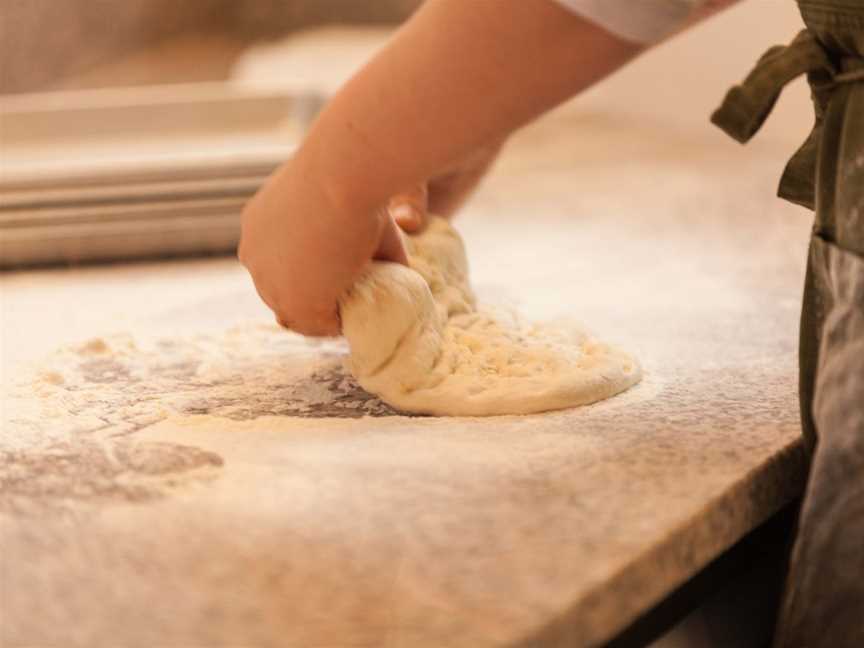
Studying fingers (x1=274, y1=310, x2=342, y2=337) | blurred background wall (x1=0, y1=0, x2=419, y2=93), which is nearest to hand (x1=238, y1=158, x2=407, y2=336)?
fingers (x1=274, y1=310, x2=342, y2=337)

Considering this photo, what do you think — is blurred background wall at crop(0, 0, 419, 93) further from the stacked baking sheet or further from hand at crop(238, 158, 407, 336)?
hand at crop(238, 158, 407, 336)

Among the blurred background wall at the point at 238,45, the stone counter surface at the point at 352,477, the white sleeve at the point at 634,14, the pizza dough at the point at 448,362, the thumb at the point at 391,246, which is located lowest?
the stone counter surface at the point at 352,477

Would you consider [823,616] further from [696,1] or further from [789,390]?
[696,1]

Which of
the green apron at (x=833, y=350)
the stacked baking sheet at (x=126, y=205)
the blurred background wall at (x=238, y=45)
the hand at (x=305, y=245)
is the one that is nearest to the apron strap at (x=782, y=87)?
the green apron at (x=833, y=350)

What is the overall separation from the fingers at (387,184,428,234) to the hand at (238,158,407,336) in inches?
5.3

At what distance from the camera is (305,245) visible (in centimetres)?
74

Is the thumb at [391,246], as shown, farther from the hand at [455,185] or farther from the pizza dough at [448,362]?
the hand at [455,185]

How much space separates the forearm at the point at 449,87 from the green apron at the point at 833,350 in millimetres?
127

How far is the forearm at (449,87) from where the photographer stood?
61 cm

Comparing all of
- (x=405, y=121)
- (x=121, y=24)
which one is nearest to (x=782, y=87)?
(x=405, y=121)

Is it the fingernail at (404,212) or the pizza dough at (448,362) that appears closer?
the pizza dough at (448,362)

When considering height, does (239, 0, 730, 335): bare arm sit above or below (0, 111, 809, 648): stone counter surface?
above

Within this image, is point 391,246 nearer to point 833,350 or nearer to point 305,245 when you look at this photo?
point 305,245

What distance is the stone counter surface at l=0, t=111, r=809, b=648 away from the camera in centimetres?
52
